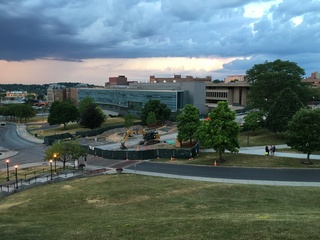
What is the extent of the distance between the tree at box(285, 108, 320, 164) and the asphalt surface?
3.43 metres

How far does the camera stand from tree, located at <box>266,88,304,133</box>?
50.2m

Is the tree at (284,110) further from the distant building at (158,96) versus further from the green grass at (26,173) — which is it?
the distant building at (158,96)

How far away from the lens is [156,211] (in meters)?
20.7

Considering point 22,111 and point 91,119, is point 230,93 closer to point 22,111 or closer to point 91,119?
point 91,119

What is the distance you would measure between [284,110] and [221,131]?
50.4 feet

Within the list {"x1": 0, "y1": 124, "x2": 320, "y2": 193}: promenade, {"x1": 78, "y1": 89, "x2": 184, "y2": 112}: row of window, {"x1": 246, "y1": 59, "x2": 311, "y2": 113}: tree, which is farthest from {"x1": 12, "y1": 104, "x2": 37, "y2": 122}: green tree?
{"x1": 246, "y1": 59, "x2": 311, "y2": 113}: tree

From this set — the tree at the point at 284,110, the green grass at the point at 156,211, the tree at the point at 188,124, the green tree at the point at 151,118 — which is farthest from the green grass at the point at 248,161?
the green tree at the point at 151,118

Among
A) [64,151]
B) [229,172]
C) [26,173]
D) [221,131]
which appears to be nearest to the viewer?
[229,172]

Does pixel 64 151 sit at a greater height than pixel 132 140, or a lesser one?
greater

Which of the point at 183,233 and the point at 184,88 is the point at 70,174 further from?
the point at 184,88

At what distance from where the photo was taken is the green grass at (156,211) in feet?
43.7

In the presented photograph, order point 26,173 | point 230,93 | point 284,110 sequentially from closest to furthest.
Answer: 1. point 26,173
2. point 284,110
3. point 230,93

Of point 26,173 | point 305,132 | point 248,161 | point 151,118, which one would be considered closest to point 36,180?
point 26,173

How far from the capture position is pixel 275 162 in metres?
38.2
